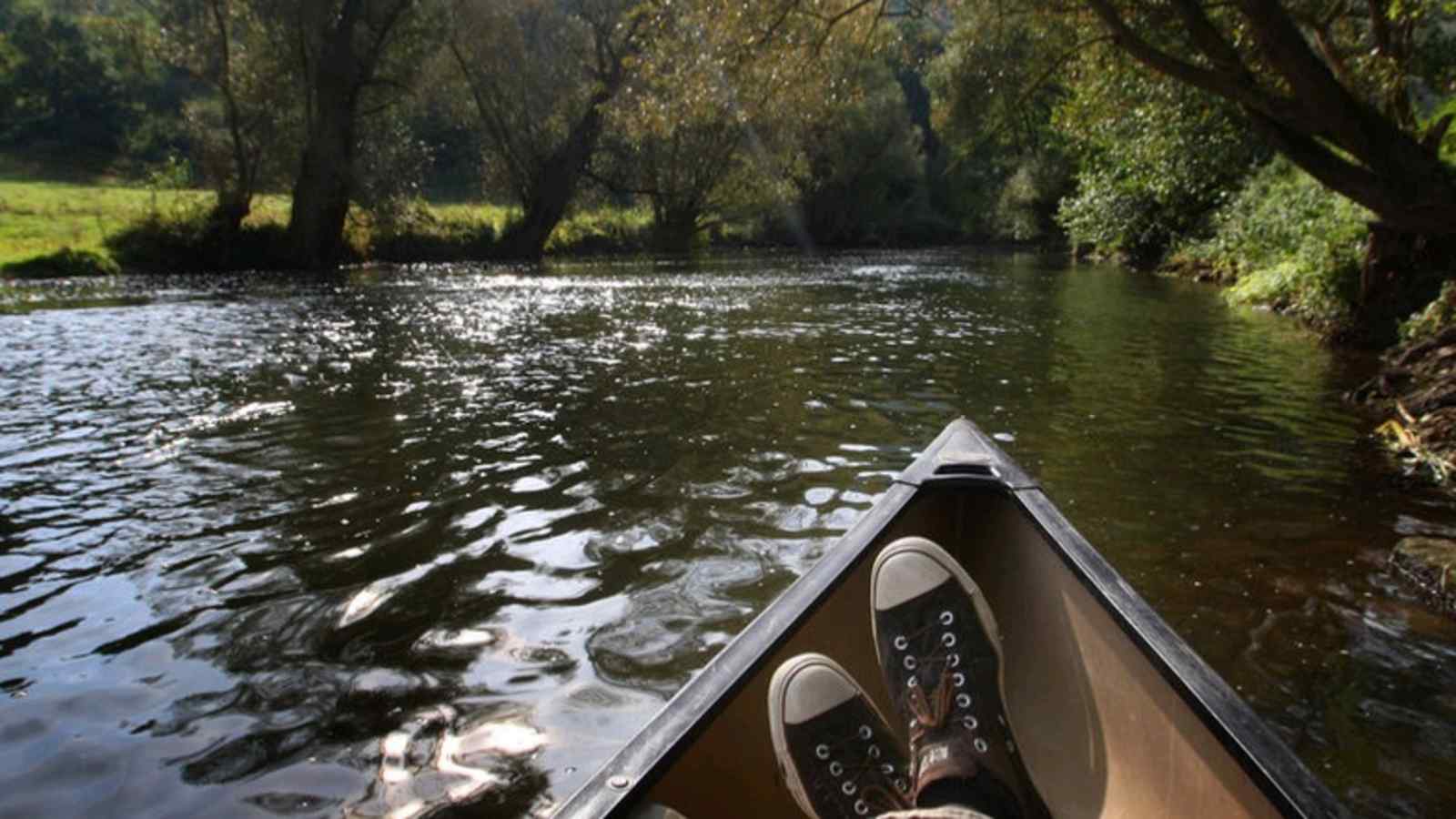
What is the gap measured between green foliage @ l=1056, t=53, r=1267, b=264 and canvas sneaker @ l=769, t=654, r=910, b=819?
444 inches

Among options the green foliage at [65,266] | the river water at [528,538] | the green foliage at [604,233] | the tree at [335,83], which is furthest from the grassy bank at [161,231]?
the river water at [528,538]

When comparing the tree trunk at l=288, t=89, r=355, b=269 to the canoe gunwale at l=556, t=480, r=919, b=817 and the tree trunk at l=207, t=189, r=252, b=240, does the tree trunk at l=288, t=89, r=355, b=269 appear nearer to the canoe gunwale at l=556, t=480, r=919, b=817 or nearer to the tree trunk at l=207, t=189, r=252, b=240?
the tree trunk at l=207, t=189, r=252, b=240

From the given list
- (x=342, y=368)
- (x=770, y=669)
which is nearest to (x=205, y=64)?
(x=342, y=368)

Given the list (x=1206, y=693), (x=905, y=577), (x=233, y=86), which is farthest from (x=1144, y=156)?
(x=233, y=86)

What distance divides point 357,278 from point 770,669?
75.5 ft

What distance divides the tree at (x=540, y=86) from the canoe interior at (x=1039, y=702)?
29081 mm

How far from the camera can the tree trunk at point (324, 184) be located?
2447 cm

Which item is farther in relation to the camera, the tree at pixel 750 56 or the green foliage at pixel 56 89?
the green foliage at pixel 56 89

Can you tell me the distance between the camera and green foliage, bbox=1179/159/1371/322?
1271 centimetres

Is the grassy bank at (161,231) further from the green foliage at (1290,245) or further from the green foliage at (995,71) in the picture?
the green foliage at (1290,245)

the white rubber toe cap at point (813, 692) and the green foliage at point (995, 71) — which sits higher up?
the green foliage at point (995, 71)

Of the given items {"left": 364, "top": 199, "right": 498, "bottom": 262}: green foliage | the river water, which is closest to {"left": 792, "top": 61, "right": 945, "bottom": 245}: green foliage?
{"left": 364, "top": 199, "right": 498, "bottom": 262}: green foliage

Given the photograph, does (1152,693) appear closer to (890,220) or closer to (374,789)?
(374,789)

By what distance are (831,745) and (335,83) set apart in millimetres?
26865
